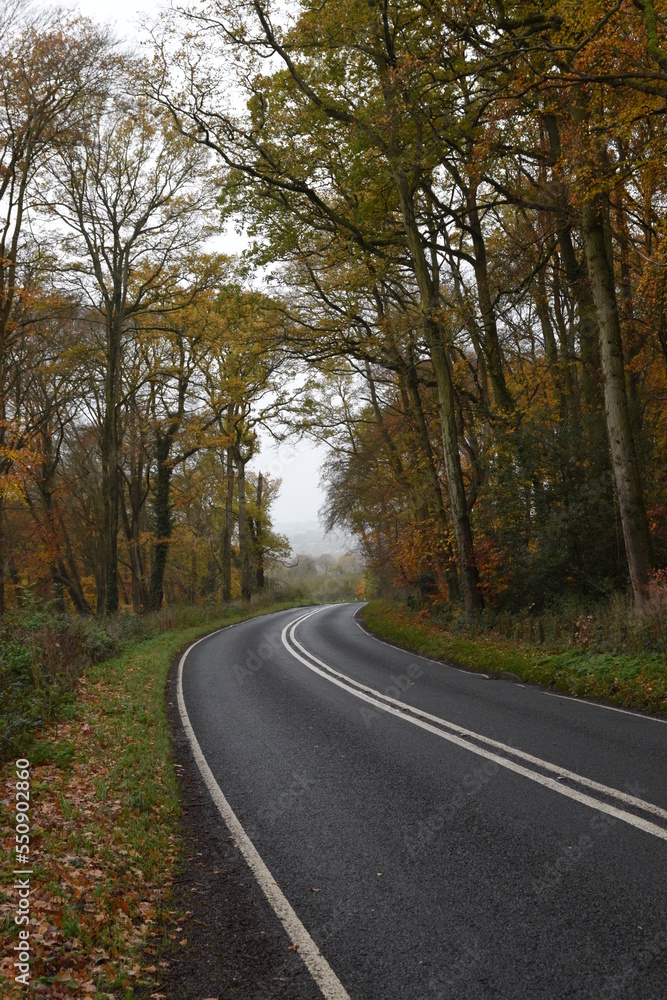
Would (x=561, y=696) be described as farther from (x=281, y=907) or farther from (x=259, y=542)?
(x=259, y=542)

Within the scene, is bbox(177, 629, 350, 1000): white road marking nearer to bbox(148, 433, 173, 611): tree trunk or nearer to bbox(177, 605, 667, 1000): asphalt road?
bbox(177, 605, 667, 1000): asphalt road

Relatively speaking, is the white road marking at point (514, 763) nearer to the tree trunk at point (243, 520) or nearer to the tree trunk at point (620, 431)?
the tree trunk at point (620, 431)

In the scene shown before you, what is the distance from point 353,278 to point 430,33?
18.7ft

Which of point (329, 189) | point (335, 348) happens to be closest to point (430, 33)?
point (329, 189)

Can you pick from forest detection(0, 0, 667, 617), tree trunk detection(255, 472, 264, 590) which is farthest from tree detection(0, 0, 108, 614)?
tree trunk detection(255, 472, 264, 590)

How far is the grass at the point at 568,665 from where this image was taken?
8578 millimetres

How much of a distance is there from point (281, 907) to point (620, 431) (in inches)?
373

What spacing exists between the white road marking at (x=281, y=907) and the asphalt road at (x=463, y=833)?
51 mm

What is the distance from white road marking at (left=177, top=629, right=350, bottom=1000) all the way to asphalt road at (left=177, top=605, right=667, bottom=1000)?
51 millimetres

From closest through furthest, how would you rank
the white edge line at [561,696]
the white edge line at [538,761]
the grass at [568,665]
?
1. the white edge line at [538,761]
2. the white edge line at [561,696]
3. the grass at [568,665]

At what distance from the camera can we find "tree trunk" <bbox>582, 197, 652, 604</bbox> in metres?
10.9

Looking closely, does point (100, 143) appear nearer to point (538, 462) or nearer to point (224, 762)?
point (538, 462)

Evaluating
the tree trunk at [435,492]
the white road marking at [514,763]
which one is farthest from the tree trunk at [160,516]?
the white road marking at [514,763]

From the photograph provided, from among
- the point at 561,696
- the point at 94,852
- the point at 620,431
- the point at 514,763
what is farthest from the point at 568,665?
the point at 94,852
